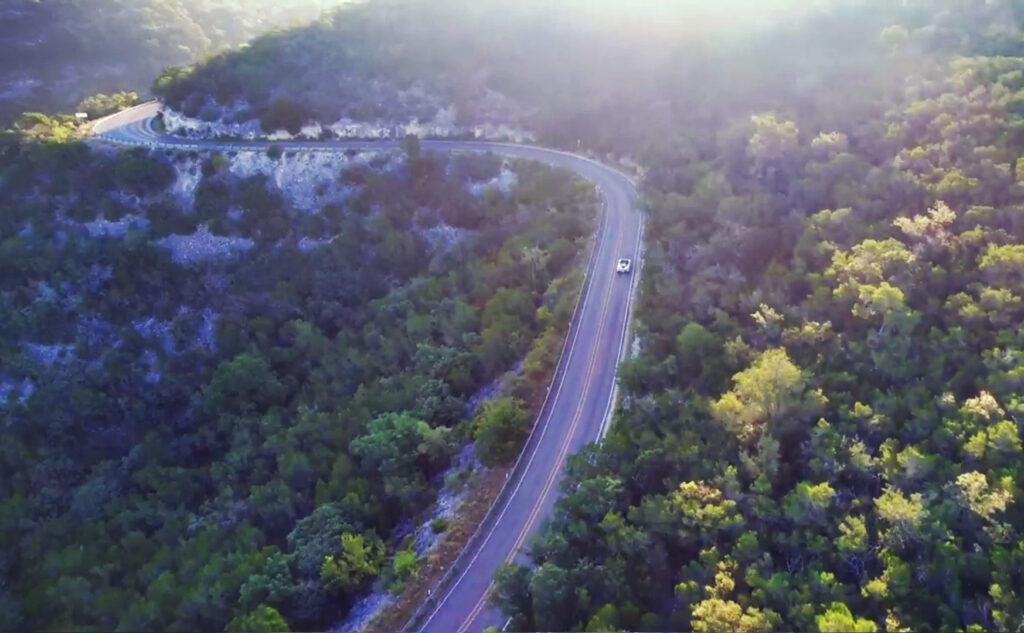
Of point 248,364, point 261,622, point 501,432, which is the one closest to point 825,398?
point 501,432

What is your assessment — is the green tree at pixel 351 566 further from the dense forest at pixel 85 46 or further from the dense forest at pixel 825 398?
the dense forest at pixel 85 46

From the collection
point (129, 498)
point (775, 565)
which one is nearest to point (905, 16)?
point (775, 565)

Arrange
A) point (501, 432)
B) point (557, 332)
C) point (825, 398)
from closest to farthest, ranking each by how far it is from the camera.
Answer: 1. point (825, 398)
2. point (501, 432)
3. point (557, 332)

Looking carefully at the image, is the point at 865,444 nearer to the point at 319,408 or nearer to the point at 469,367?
the point at 469,367

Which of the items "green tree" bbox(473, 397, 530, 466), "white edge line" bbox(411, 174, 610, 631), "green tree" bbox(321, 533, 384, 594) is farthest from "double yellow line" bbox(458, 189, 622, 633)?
"green tree" bbox(321, 533, 384, 594)

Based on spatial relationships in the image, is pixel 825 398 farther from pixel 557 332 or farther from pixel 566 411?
pixel 557 332

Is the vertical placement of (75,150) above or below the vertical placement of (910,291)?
above

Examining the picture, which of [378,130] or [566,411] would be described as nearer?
[566,411]
